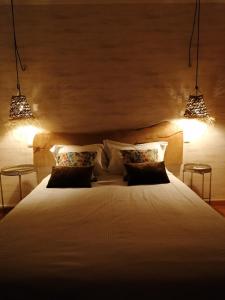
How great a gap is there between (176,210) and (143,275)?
91 cm

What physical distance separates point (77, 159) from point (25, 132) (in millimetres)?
888

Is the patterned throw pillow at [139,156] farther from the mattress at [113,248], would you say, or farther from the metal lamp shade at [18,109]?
the metal lamp shade at [18,109]

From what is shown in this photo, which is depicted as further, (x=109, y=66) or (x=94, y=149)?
(x=109, y=66)

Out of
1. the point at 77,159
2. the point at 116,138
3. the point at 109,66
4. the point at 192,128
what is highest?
the point at 109,66

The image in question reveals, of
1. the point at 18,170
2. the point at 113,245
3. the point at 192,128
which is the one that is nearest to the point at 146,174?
the point at 192,128

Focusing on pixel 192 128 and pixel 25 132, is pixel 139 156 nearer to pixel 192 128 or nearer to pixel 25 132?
pixel 192 128

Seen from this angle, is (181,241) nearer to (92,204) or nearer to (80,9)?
(92,204)

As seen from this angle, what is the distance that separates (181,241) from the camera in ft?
5.93

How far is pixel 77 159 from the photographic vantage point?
3.23 meters

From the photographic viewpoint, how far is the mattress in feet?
4.64

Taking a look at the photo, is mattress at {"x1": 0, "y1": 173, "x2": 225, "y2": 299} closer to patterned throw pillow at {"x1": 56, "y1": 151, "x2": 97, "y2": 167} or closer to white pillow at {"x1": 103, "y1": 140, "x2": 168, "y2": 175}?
patterned throw pillow at {"x1": 56, "y1": 151, "x2": 97, "y2": 167}


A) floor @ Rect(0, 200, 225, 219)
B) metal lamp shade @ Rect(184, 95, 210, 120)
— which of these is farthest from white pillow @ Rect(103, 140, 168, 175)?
floor @ Rect(0, 200, 225, 219)

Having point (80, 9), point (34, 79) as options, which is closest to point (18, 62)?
point (34, 79)

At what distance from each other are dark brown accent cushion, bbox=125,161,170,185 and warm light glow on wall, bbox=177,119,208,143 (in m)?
0.83
